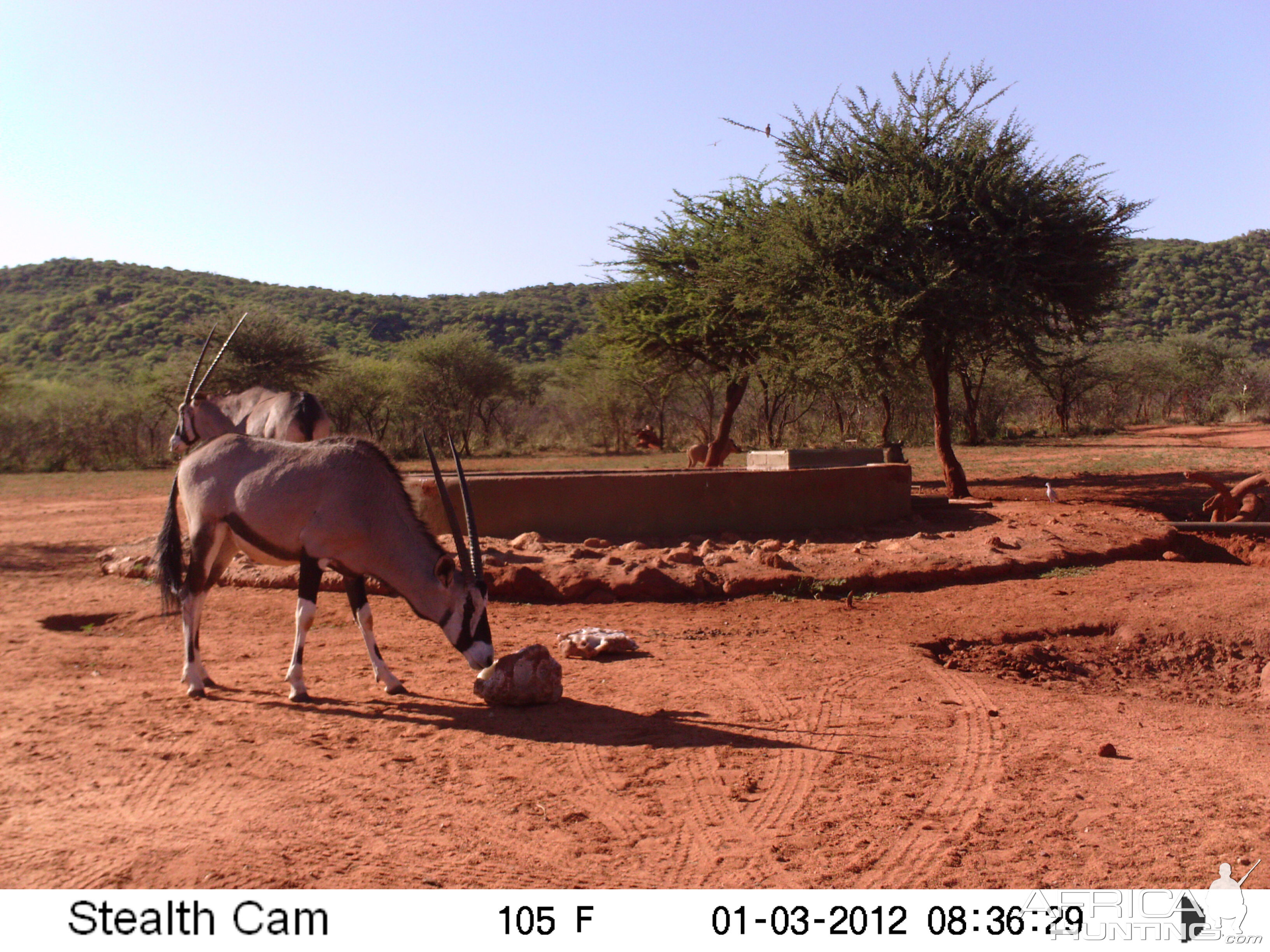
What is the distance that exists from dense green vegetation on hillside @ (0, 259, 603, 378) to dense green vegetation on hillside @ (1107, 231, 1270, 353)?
102 ft

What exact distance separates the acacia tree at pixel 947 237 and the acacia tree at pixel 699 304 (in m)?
2.51

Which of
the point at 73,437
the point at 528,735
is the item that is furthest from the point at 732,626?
the point at 73,437

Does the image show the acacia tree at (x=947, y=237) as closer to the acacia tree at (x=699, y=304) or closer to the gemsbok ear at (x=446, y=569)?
the acacia tree at (x=699, y=304)

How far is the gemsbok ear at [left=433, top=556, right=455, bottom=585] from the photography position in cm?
532

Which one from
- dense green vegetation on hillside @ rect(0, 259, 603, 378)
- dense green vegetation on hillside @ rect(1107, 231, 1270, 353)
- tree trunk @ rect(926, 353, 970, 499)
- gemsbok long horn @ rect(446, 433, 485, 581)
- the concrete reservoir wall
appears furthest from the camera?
dense green vegetation on hillside @ rect(1107, 231, 1270, 353)

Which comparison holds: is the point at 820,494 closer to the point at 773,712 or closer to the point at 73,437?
the point at 773,712

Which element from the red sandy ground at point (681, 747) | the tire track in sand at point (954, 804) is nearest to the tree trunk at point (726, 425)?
the red sandy ground at point (681, 747)

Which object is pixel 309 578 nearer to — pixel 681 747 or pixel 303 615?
pixel 303 615

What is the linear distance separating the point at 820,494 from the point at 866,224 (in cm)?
476

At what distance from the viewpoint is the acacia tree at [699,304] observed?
17891mm

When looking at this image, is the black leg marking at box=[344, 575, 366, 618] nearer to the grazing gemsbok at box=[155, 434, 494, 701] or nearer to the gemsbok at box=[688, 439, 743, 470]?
the grazing gemsbok at box=[155, 434, 494, 701]

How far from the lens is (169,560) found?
6.27 m

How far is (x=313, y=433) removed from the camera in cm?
751

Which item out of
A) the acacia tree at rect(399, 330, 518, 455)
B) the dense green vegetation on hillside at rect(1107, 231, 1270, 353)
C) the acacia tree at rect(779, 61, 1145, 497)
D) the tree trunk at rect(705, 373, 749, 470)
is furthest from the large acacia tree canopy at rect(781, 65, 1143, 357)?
the dense green vegetation on hillside at rect(1107, 231, 1270, 353)
